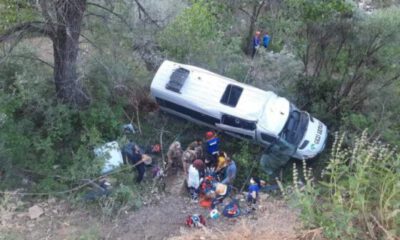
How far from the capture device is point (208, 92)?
11203mm

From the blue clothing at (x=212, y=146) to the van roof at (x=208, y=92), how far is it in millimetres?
721

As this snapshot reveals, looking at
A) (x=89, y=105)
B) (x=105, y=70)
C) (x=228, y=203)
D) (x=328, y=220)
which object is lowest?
(x=228, y=203)

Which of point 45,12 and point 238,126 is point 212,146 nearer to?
point 238,126

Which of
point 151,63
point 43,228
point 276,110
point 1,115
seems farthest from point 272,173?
point 1,115

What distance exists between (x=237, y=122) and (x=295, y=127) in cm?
147

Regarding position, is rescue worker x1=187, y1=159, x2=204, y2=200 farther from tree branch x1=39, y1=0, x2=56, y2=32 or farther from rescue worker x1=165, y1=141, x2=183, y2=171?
tree branch x1=39, y1=0, x2=56, y2=32

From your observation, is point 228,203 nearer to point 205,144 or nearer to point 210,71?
point 205,144

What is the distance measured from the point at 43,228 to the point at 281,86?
24.9 ft

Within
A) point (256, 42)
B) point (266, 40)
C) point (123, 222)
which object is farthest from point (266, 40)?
point (123, 222)

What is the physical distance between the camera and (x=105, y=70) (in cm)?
1123

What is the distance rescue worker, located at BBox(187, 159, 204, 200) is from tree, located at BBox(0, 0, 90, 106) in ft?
10.2

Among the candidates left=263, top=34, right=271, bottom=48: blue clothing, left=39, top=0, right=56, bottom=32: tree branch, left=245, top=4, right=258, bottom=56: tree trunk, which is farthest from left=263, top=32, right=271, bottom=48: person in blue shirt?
left=39, top=0, right=56, bottom=32: tree branch

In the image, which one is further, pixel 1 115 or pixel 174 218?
pixel 1 115

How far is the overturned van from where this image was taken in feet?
35.9
